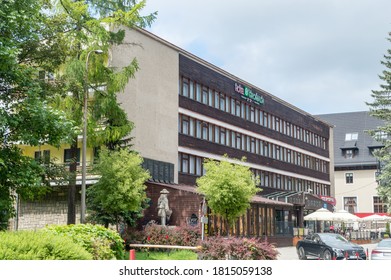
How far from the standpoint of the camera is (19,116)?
21531 mm

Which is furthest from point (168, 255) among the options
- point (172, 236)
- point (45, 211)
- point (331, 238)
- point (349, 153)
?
point (349, 153)

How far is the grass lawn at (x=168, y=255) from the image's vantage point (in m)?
24.9

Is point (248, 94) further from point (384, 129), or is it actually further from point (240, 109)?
point (384, 129)

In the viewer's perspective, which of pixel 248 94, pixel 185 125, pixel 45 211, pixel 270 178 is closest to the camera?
pixel 45 211

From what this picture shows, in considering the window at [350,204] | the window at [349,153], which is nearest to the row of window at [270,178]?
the window at [350,204]

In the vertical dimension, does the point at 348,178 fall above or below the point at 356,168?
below

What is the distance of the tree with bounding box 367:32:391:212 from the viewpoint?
46.2 meters

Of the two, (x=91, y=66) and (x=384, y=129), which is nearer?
(x=91, y=66)

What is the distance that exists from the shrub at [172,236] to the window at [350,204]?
6288 centimetres

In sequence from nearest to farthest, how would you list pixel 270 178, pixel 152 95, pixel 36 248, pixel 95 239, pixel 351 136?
pixel 36 248
pixel 95 239
pixel 152 95
pixel 270 178
pixel 351 136

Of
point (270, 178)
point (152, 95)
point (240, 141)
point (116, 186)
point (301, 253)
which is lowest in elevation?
point (301, 253)

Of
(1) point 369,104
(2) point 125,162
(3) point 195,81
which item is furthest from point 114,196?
(1) point 369,104

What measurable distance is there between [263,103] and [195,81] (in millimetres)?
12529

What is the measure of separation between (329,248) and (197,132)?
69.2 feet
